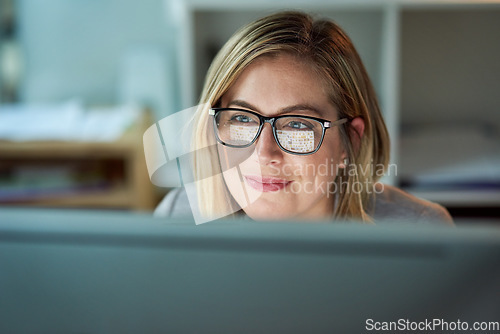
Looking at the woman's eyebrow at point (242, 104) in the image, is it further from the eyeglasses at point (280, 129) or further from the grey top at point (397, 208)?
the grey top at point (397, 208)

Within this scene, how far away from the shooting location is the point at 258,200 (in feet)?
1.50

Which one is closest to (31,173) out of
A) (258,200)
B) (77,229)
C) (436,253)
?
(258,200)

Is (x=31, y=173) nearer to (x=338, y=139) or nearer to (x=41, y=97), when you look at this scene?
(x=41, y=97)

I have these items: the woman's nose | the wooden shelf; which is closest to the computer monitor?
the woman's nose

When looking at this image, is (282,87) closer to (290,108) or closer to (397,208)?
(290,108)

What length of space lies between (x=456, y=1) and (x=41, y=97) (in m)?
→ 1.67

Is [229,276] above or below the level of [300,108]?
below

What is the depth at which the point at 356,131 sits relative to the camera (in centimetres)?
44

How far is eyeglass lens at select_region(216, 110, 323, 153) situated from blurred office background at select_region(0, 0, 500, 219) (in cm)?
9

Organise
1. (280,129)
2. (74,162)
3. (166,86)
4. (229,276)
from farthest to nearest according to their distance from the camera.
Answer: (74,162)
(166,86)
(280,129)
(229,276)

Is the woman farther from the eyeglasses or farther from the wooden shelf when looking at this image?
the wooden shelf

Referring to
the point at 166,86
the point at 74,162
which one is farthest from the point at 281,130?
the point at 74,162

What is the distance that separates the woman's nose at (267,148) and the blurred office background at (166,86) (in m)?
0.12

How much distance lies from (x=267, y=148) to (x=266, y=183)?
0.04m
